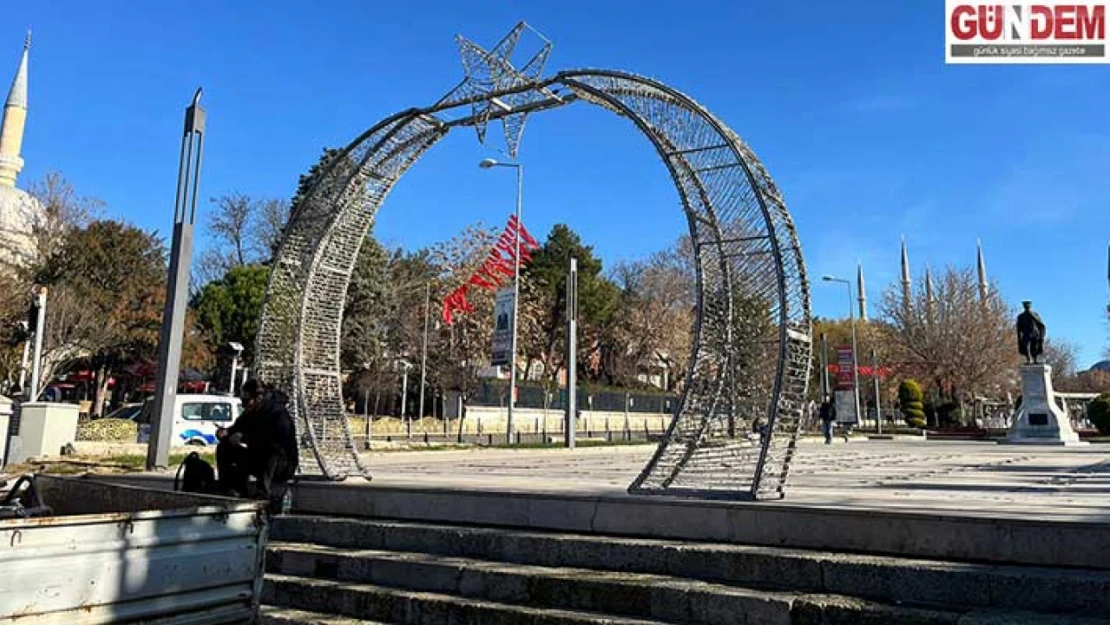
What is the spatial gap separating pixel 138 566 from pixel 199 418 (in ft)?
57.4

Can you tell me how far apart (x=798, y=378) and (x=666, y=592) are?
2.51 meters

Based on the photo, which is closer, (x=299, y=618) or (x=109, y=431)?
(x=299, y=618)

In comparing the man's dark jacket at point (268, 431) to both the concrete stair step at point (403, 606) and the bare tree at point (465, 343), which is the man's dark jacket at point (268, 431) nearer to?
the concrete stair step at point (403, 606)

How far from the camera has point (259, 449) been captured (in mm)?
6965

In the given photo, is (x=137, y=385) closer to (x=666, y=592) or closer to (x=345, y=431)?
(x=345, y=431)

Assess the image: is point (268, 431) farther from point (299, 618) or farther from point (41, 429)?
point (41, 429)

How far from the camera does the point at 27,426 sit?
1634cm

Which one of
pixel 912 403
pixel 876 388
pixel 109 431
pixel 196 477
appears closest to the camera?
pixel 196 477

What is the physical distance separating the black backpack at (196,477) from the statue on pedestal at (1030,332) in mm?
30438

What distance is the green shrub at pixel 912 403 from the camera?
5325 cm

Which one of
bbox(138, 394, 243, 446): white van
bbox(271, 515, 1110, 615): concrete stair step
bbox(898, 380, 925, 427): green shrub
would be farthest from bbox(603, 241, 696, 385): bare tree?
bbox(271, 515, 1110, 615): concrete stair step

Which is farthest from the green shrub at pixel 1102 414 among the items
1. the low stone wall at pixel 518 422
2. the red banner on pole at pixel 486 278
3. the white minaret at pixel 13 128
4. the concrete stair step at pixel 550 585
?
the white minaret at pixel 13 128

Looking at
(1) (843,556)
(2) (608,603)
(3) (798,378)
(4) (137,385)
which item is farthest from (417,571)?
(4) (137,385)

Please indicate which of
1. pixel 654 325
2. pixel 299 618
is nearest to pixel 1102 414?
pixel 654 325
